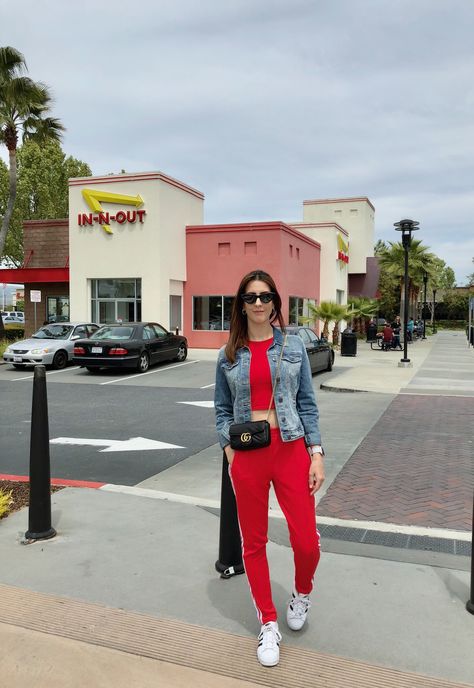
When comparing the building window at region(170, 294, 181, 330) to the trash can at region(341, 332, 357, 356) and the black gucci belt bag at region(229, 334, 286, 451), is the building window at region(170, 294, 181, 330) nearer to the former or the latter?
the trash can at region(341, 332, 357, 356)

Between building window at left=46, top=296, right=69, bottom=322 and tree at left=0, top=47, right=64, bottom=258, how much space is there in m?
5.59

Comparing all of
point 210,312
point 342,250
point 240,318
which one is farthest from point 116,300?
point 240,318

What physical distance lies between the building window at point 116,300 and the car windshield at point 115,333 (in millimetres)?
8050

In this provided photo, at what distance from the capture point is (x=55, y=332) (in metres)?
19.2

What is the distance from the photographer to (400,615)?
10.7ft

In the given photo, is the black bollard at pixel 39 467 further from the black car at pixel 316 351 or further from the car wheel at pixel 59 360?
the car wheel at pixel 59 360

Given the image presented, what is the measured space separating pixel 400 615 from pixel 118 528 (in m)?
2.19

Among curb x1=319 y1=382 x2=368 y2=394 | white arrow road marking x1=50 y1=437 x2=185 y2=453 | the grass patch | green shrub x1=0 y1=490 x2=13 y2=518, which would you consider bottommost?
curb x1=319 y1=382 x2=368 y2=394

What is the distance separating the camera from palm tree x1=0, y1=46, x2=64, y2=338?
2203 centimetres

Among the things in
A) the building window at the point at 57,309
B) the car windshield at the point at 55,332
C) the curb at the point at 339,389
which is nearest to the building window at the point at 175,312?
the building window at the point at 57,309

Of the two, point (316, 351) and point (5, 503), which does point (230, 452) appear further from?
point (316, 351)

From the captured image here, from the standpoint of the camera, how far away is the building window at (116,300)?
25594 millimetres

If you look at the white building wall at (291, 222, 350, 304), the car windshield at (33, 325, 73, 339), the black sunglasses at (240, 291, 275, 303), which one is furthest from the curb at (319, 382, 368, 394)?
the white building wall at (291, 222, 350, 304)

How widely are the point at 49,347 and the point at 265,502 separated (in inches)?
628
